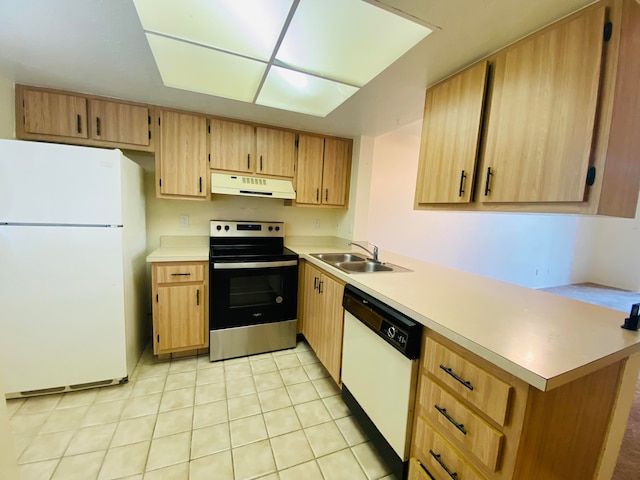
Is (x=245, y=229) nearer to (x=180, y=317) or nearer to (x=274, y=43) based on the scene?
(x=180, y=317)

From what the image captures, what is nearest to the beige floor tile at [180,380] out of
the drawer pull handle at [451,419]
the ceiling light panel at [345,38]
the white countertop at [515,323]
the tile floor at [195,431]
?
the tile floor at [195,431]

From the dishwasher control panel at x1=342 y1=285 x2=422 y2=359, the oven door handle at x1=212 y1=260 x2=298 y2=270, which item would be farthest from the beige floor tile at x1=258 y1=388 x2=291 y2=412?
the oven door handle at x1=212 y1=260 x2=298 y2=270

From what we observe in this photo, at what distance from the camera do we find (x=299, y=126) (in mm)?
2541

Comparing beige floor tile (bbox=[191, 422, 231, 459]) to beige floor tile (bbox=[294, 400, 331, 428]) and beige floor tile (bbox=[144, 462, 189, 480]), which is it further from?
beige floor tile (bbox=[294, 400, 331, 428])

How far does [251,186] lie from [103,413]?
76.1 inches

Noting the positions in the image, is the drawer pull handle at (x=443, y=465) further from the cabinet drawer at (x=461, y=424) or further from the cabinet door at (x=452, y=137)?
the cabinet door at (x=452, y=137)

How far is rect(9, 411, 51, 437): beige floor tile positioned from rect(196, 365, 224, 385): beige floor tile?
86cm

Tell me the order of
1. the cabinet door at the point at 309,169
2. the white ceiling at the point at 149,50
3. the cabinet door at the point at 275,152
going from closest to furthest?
the white ceiling at the point at 149,50
the cabinet door at the point at 275,152
the cabinet door at the point at 309,169

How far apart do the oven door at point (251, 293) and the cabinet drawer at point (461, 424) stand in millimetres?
1524

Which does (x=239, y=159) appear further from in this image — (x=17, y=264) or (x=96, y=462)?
(x=96, y=462)

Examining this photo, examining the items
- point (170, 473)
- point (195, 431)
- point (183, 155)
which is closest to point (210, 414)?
point (195, 431)

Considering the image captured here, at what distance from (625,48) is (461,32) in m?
0.58

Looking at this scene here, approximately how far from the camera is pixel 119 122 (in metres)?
2.04

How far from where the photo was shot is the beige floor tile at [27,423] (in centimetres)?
146
